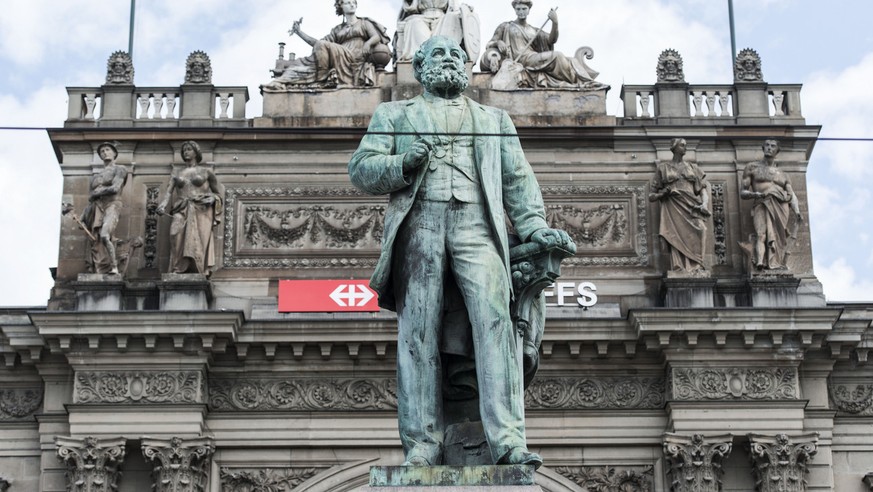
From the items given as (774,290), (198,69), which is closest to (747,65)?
(774,290)

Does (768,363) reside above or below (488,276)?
above

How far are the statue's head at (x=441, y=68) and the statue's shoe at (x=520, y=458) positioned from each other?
2.22 metres

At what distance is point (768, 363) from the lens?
29234 mm

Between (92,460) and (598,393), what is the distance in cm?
740

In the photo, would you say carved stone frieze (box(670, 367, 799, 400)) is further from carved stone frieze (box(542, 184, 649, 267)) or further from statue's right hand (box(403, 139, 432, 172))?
statue's right hand (box(403, 139, 432, 172))

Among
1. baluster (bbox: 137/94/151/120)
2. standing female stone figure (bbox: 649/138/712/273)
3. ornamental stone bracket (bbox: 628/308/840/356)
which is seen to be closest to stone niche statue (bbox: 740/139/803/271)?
standing female stone figure (bbox: 649/138/712/273)

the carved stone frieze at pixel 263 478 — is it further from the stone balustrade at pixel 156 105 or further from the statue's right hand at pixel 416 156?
the statue's right hand at pixel 416 156

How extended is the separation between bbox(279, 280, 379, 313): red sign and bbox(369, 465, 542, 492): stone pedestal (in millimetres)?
19625

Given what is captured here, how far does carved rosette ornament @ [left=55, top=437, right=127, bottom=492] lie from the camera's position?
28.5 m

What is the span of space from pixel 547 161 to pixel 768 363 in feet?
15.4

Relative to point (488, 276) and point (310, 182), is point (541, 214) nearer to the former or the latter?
point (488, 276)

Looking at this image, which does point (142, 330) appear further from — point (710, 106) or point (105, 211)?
point (710, 106)

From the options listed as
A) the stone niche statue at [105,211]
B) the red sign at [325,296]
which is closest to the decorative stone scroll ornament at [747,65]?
the red sign at [325,296]

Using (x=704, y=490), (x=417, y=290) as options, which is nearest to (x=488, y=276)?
(x=417, y=290)
